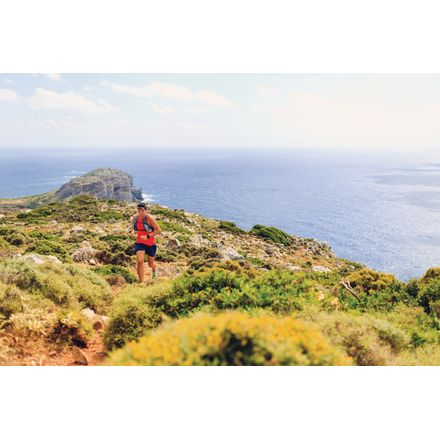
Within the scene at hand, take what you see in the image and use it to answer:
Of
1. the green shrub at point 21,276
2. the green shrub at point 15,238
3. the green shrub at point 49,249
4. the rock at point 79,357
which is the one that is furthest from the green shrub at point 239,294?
the green shrub at point 15,238

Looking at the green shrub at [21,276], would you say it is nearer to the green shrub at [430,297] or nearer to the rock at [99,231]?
the green shrub at [430,297]

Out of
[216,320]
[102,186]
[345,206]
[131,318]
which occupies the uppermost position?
[102,186]

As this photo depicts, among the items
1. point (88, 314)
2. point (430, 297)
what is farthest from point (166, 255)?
point (430, 297)

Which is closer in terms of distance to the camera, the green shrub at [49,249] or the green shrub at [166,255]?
the green shrub at [49,249]

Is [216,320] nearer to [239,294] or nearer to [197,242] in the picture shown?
[239,294]

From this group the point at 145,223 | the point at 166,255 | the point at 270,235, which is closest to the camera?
the point at 145,223

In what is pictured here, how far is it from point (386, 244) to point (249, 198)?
143 ft

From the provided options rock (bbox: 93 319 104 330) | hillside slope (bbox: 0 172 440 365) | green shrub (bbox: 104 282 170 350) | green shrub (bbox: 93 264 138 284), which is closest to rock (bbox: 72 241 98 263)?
green shrub (bbox: 93 264 138 284)

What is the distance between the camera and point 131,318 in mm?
5418

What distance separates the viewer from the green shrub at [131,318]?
5.26 m

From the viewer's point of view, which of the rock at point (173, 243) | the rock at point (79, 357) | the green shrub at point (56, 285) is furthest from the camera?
the rock at point (173, 243)

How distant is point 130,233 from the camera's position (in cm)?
1883

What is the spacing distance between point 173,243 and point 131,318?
11495 millimetres

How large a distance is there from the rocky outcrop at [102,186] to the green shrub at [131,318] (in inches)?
2708
